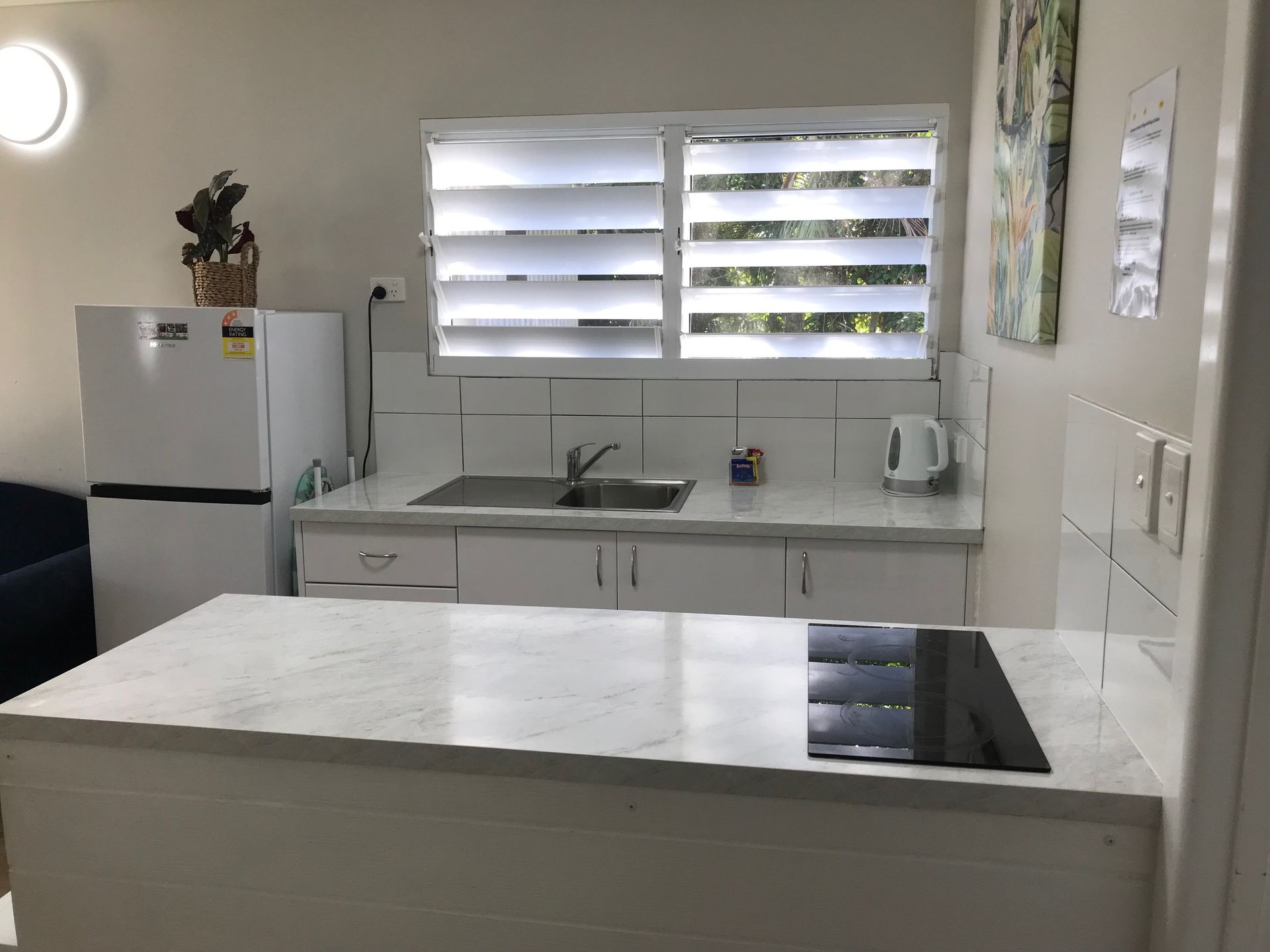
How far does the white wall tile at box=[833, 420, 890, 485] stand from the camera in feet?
10.8

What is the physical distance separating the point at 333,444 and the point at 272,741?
2361mm

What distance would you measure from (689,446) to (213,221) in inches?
65.5

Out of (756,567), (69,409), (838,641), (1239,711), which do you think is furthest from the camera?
(69,409)

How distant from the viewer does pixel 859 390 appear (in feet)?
10.7

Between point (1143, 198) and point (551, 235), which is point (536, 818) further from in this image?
point (551, 235)

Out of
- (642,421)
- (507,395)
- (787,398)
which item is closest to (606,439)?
(642,421)

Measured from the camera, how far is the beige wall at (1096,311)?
1.17 metres

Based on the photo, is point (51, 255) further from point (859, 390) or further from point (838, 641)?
point (838, 641)

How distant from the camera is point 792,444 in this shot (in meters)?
3.33

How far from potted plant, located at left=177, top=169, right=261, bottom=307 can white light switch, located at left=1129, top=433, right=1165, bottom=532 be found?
2721 millimetres

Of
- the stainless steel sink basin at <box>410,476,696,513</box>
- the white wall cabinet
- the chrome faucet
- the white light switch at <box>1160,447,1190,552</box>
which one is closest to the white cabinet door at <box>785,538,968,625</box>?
the white wall cabinet

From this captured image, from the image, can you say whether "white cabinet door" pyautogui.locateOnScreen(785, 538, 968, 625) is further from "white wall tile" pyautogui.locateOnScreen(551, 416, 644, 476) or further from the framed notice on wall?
the framed notice on wall

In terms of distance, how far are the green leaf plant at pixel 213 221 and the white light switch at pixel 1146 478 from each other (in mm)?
2748

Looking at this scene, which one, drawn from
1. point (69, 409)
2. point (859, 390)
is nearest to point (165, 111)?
point (69, 409)
